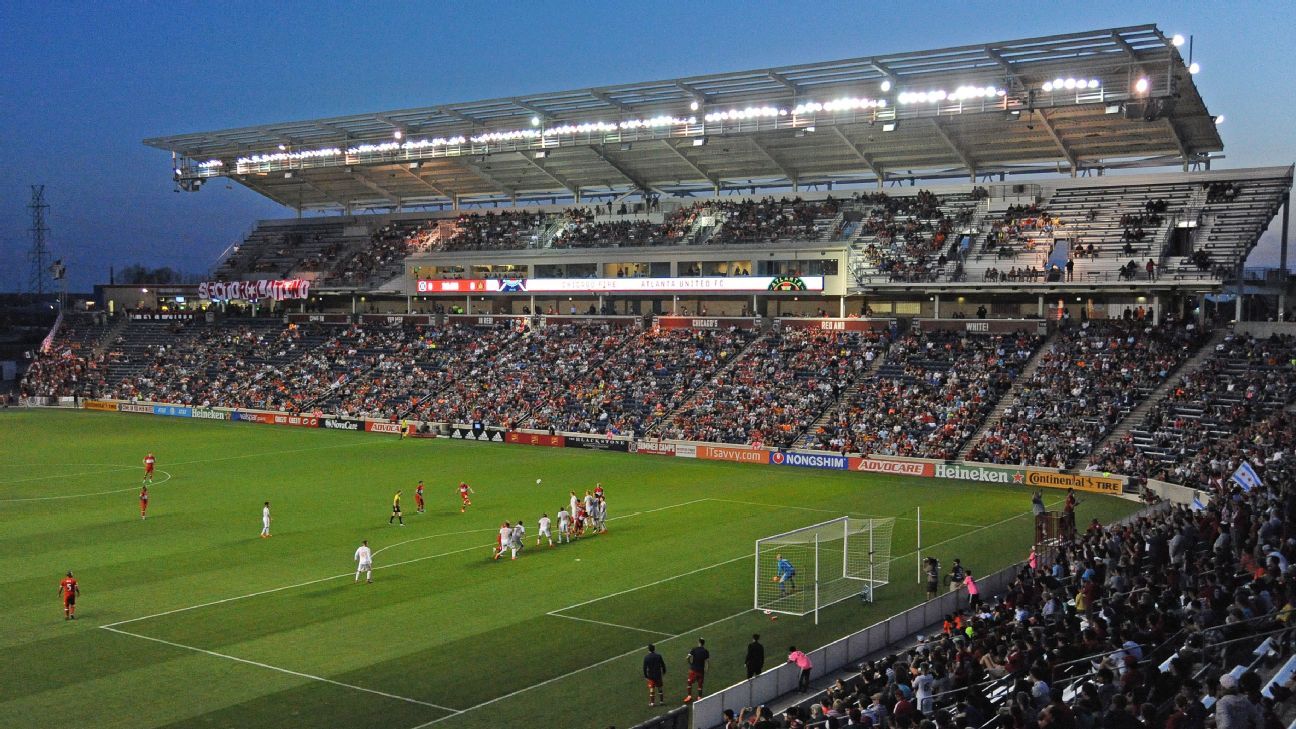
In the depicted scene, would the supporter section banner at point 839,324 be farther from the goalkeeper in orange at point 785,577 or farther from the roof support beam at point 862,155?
the goalkeeper in orange at point 785,577

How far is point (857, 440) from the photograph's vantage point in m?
49.9

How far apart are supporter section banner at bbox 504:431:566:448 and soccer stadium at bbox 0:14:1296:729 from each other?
344mm

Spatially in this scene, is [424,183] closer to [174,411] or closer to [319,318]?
[319,318]

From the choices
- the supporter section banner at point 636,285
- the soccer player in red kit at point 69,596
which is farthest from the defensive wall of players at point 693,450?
the soccer player in red kit at point 69,596

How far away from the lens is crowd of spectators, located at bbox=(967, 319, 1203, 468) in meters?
44.8

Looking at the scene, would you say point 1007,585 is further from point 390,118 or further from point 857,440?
point 390,118

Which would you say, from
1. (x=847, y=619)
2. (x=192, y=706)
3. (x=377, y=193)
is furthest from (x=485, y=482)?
(x=377, y=193)

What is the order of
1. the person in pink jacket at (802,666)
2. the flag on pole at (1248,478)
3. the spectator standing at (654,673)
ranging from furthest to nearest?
the flag on pole at (1248,478), the person in pink jacket at (802,666), the spectator standing at (654,673)

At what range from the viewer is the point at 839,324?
62000 millimetres

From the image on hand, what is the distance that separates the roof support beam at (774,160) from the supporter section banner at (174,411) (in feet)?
138

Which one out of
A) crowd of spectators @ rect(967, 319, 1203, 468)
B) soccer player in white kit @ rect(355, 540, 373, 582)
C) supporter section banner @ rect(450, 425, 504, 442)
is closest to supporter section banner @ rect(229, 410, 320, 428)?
supporter section banner @ rect(450, 425, 504, 442)

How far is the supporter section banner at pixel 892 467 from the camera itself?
153ft

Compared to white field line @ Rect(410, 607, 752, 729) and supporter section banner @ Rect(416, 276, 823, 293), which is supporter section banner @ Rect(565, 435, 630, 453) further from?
white field line @ Rect(410, 607, 752, 729)

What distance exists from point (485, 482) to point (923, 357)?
2439 cm
